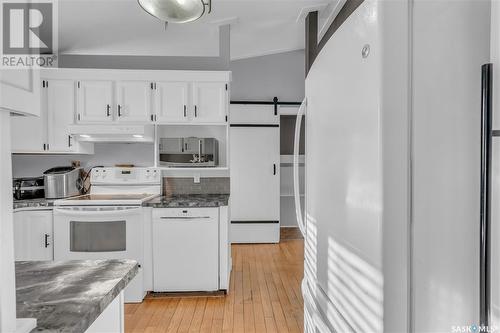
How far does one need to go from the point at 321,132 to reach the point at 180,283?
2232 millimetres

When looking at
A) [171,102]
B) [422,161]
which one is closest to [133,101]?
[171,102]

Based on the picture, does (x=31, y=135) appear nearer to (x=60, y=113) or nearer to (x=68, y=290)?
(x=60, y=113)

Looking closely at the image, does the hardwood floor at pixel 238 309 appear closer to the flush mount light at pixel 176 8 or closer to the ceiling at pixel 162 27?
the flush mount light at pixel 176 8

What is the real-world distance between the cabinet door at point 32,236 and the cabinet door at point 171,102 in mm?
1482

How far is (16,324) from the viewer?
24.4 inches

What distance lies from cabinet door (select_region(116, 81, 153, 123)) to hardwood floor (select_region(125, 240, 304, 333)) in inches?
73.4

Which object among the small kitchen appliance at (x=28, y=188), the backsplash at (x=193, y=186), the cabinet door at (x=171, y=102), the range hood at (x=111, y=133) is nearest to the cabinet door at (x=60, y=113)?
the range hood at (x=111, y=133)

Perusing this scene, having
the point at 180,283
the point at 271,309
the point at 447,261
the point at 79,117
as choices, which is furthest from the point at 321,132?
the point at 79,117

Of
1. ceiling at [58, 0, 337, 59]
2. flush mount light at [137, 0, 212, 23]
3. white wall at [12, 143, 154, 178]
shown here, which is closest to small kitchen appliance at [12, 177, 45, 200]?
white wall at [12, 143, 154, 178]

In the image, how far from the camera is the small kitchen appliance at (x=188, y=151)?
10.5 ft

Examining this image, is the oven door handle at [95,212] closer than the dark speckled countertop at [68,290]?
No

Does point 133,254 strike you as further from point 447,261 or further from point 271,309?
point 447,261

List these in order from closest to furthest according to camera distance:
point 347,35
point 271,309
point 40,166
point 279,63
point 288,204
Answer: point 347,35
point 271,309
point 40,166
point 279,63
point 288,204

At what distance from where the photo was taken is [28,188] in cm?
305
